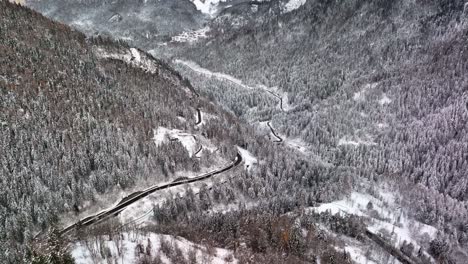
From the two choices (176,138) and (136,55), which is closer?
(176,138)

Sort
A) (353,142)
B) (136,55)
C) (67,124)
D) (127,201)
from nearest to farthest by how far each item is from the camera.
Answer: (127,201) → (67,124) → (353,142) → (136,55)

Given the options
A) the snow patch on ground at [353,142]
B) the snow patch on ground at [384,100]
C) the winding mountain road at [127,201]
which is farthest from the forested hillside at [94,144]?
the snow patch on ground at [384,100]

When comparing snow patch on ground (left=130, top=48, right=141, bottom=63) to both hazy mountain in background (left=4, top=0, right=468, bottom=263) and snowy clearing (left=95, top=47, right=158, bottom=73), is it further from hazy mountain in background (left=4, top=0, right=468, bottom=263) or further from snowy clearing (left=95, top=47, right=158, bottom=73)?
hazy mountain in background (left=4, top=0, right=468, bottom=263)

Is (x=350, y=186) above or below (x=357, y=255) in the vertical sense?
below

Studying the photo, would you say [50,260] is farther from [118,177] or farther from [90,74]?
[90,74]

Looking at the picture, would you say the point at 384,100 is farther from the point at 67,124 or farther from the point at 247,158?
the point at 67,124

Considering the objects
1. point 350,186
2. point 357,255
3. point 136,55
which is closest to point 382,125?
point 350,186
